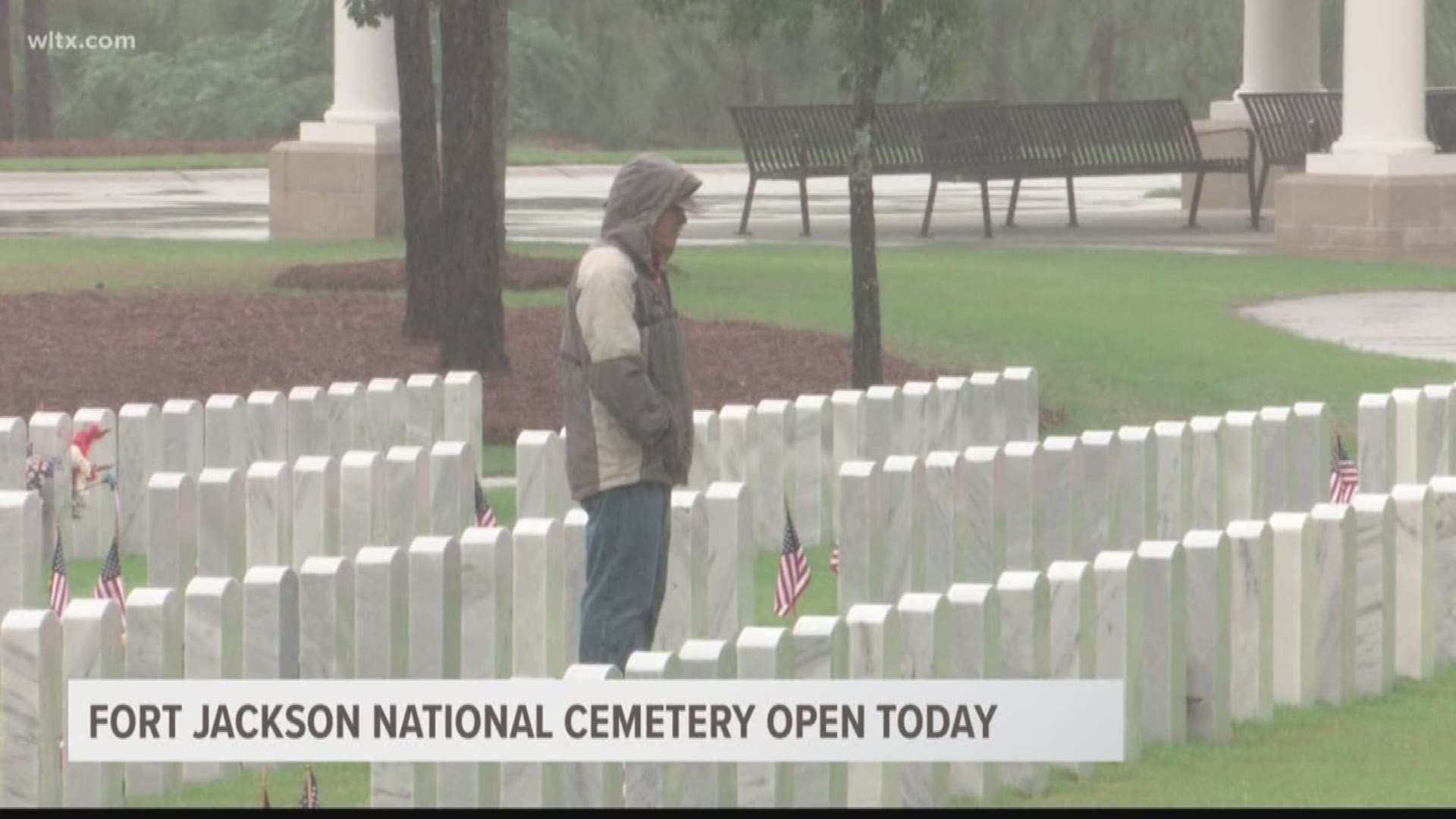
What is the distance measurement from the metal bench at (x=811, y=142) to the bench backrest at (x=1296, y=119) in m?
3.66

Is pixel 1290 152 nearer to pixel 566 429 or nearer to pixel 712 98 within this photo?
pixel 566 429

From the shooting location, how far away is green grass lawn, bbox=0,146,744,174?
144ft

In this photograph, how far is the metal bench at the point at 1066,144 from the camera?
102ft

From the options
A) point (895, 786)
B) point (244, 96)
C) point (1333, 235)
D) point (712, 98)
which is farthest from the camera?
point (712, 98)

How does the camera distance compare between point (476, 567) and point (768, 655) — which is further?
point (476, 567)

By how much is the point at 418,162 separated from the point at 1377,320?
6.41 metres

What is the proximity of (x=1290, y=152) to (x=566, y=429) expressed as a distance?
24051 mm

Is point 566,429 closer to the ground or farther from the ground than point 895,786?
farther from the ground

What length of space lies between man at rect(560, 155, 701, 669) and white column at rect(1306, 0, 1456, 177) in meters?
18.6

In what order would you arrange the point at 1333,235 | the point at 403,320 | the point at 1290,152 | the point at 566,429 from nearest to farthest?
the point at 566,429
the point at 403,320
the point at 1333,235
the point at 1290,152

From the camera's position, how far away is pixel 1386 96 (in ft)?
91.9

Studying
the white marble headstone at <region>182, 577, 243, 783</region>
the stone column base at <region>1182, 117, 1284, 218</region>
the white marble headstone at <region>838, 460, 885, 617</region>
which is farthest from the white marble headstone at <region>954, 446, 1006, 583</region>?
the stone column base at <region>1182, 117, 1284, 218</region>

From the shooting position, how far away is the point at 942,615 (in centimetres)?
862

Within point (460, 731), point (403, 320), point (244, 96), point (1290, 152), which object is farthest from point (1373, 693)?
point (244, 96)
